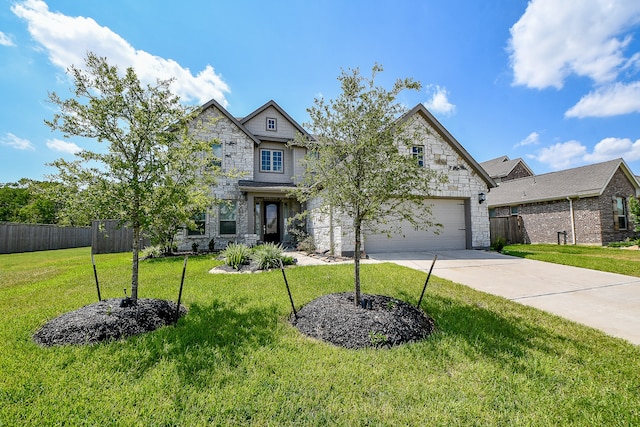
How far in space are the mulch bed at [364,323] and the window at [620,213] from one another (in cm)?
1872

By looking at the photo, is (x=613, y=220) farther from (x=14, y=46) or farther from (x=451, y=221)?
(x=14, y=46)

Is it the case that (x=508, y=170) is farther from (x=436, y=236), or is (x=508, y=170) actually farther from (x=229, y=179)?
(x=229, y=179)

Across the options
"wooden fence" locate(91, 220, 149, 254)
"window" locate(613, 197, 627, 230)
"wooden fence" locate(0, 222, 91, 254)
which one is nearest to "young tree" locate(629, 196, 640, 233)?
"window" locate(613, 197, 627, 230)

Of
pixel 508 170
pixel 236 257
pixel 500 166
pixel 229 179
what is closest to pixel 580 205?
pixel 508 170

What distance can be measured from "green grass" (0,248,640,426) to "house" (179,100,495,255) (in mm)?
6038

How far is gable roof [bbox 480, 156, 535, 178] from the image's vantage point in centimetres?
2412

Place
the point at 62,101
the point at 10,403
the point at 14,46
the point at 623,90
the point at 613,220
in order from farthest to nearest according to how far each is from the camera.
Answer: the point at 613,220
the point at 623,90
the point at 14,46
the point at 62,101
the point at 10,403

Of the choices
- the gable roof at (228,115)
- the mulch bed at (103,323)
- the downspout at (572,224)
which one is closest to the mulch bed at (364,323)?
the mulch bed at (103,323)

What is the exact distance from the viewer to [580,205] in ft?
49.5

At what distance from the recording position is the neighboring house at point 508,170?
24.1 m

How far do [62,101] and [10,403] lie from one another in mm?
3587

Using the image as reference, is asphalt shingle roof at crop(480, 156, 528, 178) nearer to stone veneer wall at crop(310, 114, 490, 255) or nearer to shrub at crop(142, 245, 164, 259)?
stone veneer wall at crop(310, 114, 490, 255)

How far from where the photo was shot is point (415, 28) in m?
8.36

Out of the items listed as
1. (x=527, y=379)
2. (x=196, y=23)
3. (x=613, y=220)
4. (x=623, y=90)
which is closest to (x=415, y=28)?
(x=196, y=23)
